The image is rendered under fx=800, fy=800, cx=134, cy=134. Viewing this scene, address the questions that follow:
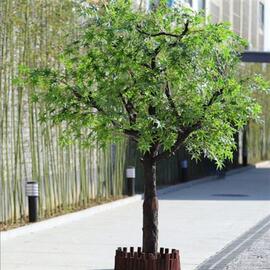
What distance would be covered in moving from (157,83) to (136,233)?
6.32m

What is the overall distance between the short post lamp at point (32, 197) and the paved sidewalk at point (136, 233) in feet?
1.36

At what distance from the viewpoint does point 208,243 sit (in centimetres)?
1265

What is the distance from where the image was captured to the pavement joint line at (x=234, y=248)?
1048 cm

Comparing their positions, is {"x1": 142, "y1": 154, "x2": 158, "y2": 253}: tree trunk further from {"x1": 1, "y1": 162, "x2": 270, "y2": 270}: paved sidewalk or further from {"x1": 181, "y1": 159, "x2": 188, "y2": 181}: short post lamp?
{"x1": 181, "y1": 159, "x2": 188, "y2": 181}: short post lamp

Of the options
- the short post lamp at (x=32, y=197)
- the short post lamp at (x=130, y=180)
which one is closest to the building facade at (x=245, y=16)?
the short post lamp at (x=130, y=180)

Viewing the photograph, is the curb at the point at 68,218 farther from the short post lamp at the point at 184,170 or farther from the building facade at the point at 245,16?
the building facade at the point at 245,16

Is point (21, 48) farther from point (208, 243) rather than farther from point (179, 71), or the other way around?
point (179, 71)

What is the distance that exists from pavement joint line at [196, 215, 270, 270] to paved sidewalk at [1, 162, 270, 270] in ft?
0.33

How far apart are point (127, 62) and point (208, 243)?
550cm

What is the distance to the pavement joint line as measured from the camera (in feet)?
34.4

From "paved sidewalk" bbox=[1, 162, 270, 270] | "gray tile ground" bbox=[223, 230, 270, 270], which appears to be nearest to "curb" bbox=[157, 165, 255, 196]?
"paved sidewalk" bbox=[1, 162, 270, 270]

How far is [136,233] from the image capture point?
45.3 ft

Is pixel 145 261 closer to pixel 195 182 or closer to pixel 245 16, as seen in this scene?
pixel 195 182

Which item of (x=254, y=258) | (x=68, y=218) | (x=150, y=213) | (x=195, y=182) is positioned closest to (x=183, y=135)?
(x=150, y=213)
